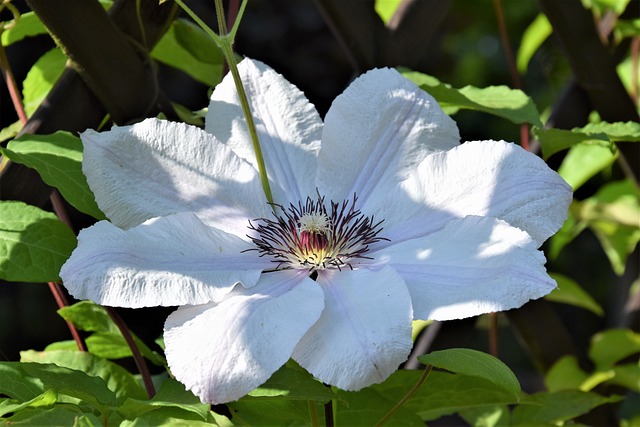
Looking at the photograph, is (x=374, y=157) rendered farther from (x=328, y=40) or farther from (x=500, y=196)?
(x=328, y=40)

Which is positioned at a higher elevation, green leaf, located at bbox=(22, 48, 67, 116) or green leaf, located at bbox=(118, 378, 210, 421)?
green leaf, located at bbox=(22, 48, 67, 116)

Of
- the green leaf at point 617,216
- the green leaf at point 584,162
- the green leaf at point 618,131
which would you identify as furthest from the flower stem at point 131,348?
the green leaf at point 617,216

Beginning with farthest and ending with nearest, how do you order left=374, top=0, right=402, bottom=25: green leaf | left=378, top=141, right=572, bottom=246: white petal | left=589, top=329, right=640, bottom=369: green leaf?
left=589, top=329, right=640, bottom=369: green leaf → left=374, top=0, right=402, bottom=25: green leaf → left=378, top=141, right=572, bottom=246: white petal

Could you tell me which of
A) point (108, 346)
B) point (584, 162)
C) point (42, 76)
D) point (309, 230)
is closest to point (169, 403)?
point (309, 230)

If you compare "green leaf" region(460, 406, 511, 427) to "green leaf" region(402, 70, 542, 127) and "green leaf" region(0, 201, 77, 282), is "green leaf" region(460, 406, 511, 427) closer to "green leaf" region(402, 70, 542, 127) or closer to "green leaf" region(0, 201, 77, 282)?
"green leaf" region(402, 70, 542, 127)

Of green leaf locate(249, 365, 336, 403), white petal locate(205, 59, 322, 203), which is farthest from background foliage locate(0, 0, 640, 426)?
white petal locate(205, 59, 322, 203)

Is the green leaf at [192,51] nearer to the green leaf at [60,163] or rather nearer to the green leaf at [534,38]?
the green leaf at [60,163]

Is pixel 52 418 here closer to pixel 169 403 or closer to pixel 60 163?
pixel 169 403
